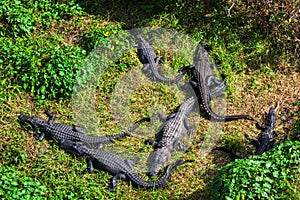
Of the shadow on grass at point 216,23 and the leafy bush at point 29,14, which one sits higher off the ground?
the shadow on grass at point 216,23

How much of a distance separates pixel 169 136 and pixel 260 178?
211cm

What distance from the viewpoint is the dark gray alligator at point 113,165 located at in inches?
352

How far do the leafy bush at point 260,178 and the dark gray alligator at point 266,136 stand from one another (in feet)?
3.36

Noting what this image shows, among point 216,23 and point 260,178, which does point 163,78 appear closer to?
point 216,23

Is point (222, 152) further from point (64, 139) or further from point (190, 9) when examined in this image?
point (190, 9)

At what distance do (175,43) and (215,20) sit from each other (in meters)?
0.97

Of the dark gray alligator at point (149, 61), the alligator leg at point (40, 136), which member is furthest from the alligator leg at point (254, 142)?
the alligator leg at point (40, 136)

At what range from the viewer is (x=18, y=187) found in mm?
8367

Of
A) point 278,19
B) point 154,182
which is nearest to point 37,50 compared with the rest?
point 154,182

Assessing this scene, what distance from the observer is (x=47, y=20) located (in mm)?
11391

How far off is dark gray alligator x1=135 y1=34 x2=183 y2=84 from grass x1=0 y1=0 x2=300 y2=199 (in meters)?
0.14

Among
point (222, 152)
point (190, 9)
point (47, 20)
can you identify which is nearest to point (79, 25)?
point (47, 20)

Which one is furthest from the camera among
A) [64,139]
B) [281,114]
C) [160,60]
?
[160,60]

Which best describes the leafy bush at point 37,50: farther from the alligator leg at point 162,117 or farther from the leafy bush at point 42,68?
the alligator leg at point 162,117
